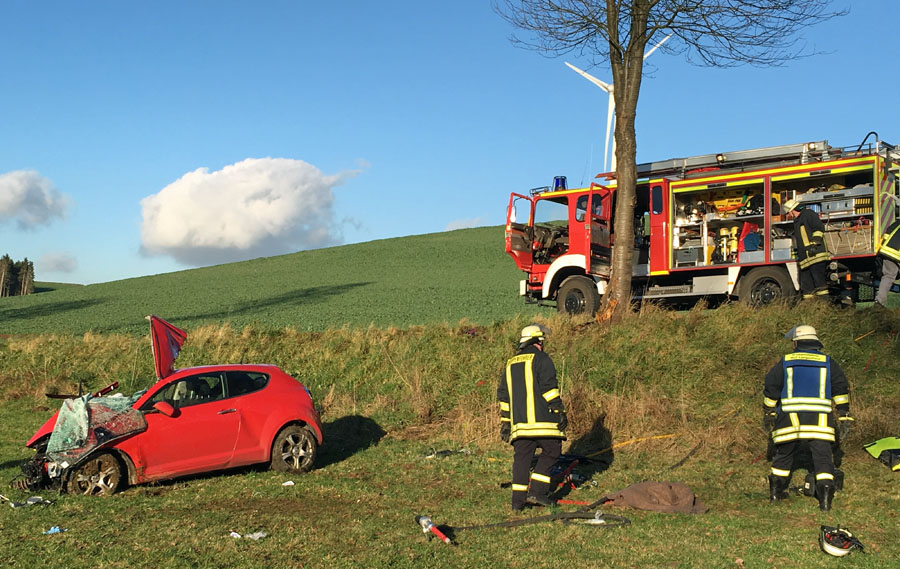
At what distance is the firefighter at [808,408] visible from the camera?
7785 millimetres

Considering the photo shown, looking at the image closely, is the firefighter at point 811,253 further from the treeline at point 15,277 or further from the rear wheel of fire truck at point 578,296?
the treeline at point 15,277

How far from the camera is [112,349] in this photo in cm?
1725

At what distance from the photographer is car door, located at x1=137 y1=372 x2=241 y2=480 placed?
912 centimetres

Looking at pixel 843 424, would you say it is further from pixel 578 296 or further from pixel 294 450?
pixel 578 296

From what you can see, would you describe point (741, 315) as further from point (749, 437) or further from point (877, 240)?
point (749, 437)

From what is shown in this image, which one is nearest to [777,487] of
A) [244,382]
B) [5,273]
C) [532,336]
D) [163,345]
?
[532,336]

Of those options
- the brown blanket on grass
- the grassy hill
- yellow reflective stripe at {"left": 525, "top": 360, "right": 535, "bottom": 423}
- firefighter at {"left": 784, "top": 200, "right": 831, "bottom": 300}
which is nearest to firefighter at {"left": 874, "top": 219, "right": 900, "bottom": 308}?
firefighter at {"left": 784, "top": 200, "right": 831, "bottom": 300}

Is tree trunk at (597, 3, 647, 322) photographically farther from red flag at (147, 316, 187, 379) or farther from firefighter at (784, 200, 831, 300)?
red flag at (147, 316, 187, 379)

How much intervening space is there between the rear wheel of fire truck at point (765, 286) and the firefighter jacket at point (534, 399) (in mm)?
8409

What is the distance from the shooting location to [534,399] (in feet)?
26.2

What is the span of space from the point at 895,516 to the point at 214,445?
6854 mm

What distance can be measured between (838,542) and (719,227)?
34.6 ft

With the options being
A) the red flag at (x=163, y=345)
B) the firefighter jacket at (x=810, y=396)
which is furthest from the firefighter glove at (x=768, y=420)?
the red flag at (x=163, y=345)

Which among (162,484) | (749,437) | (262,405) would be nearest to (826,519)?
(749,437)
